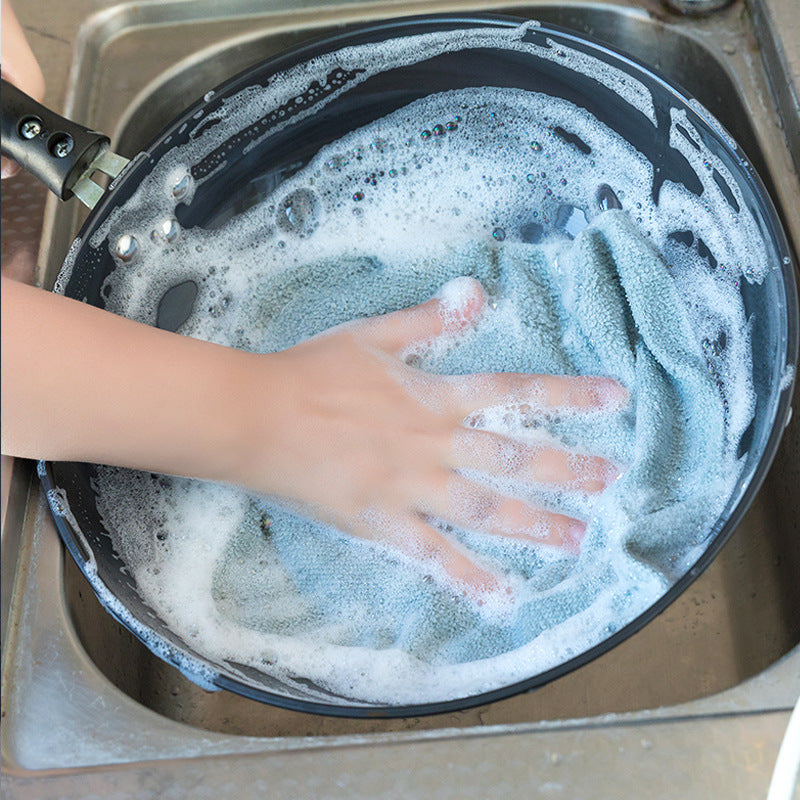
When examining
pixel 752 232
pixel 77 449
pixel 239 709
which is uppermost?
pixel 752 232

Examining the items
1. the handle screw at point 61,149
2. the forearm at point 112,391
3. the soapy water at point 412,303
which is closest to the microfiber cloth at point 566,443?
the soapy water at point 412,303

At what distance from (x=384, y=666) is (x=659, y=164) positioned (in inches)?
17.5

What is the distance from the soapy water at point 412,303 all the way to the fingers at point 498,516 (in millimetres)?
10

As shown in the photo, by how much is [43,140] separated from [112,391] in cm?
20

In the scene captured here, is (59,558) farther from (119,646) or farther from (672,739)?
(672,739)

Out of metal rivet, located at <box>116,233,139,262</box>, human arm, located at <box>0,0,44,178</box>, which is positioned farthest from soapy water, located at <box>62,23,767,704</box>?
human arm, located at <box>0,0,44,178</box>

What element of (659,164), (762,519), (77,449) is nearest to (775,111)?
(659,164)

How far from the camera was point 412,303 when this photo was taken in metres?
0.73

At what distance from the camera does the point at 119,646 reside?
0.64 m

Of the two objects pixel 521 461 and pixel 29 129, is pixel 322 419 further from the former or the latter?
pixel 29 129

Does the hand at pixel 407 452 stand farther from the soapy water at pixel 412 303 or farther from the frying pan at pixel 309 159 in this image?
the frying pan at pixel 309 159

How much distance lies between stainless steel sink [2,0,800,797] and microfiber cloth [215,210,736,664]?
0.25ft

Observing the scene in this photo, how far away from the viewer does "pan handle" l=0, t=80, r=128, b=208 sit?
1.96 ft

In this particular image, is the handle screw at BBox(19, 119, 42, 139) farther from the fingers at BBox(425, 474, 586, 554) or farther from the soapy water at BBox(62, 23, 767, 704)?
the fingers at BBox(425, 474, 586, 554)
